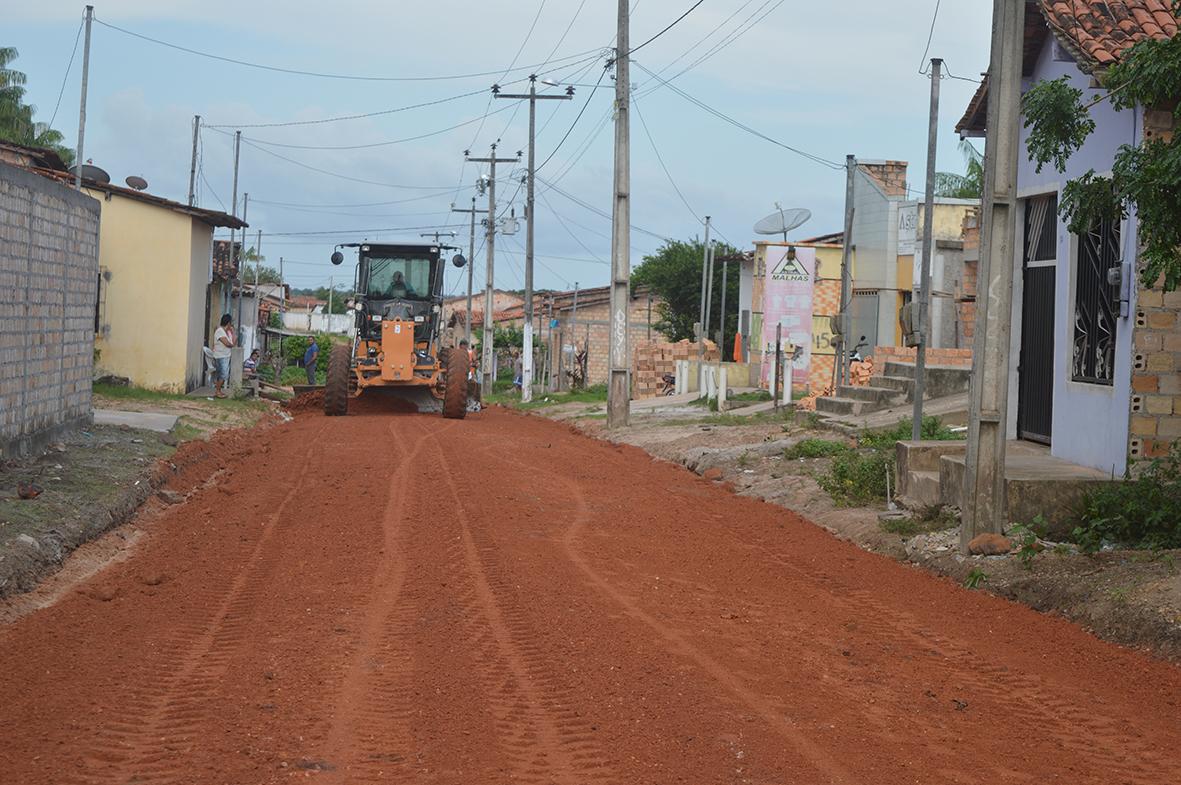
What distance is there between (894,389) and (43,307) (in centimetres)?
1249

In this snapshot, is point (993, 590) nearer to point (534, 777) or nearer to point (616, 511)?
point (616, 511)

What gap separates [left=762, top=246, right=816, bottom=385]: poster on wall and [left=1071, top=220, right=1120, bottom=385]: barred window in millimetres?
22668

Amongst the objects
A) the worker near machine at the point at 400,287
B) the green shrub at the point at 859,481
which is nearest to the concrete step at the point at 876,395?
the green shrub at the point at 859,481

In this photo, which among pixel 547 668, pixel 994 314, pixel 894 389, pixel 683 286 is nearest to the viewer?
pixel 547 668

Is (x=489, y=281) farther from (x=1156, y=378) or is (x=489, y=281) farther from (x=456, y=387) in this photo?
(x=1156, y=378)

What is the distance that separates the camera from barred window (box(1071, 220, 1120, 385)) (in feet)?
39.8

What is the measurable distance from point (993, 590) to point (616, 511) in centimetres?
426

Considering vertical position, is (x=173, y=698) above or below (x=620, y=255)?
below

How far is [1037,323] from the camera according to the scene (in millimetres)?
14414

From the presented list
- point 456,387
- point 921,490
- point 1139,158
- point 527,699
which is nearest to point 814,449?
point 921,490

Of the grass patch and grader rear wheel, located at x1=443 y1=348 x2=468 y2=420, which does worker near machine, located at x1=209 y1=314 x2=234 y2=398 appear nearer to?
grader rear wheel, located at x1=443 y1=348 x2=468 y2=420

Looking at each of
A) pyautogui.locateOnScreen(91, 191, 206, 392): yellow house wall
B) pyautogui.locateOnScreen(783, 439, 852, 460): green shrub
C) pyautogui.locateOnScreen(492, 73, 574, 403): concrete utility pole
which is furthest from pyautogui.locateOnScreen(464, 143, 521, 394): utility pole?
pyautogui.locateOnScreen(783, 439, 852, 460): green shrub

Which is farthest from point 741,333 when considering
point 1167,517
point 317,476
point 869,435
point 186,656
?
point 186,656

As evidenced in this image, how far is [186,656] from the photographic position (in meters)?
7.08
